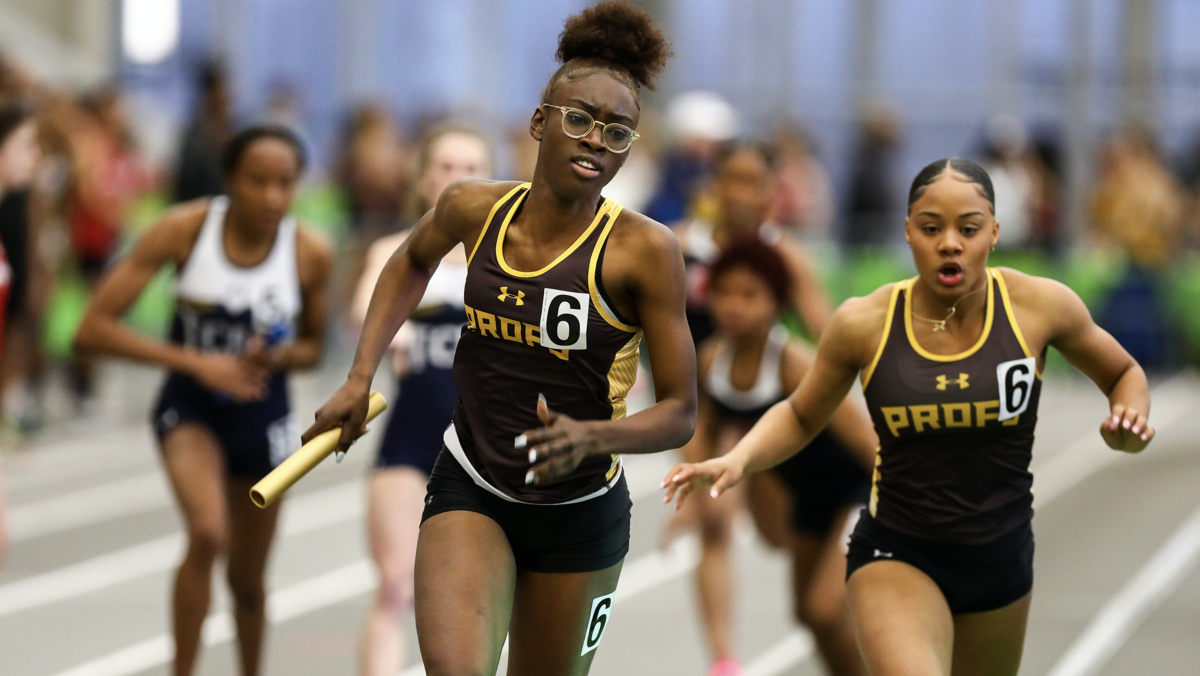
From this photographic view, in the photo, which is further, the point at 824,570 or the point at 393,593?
the point at 824,570

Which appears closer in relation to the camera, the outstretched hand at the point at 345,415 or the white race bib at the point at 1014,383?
the outstretched hand at the point at 345,415

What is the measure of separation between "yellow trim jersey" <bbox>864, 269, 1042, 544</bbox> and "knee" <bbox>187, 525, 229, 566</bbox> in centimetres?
261

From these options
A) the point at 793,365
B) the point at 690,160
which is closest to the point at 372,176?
the point at 690,160

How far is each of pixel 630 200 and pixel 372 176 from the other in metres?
3.35

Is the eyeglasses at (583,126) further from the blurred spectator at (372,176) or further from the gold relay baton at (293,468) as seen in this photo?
the blurred spectator at (372,176)

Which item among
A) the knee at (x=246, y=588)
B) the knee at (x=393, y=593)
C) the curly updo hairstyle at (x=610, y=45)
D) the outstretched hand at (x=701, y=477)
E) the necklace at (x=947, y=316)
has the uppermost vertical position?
the curly updo hairstyle at (x=610, y=45)

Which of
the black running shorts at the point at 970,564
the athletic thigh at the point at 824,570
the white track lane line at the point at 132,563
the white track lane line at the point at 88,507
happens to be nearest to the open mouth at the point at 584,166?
the black running shorts at the point at 970,564

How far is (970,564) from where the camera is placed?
472 cm

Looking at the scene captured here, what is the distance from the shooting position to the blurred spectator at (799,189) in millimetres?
19234

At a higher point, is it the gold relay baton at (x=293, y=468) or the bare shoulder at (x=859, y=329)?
the bare shoulder at (x=859, y=329)

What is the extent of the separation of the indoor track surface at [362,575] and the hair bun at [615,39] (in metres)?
3.24

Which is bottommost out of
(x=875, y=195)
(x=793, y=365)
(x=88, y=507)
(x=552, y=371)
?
(x=88, y=507)

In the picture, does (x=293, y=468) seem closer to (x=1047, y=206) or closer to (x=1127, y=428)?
(x=1127, y=428)

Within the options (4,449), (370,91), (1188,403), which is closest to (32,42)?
(370,91)
